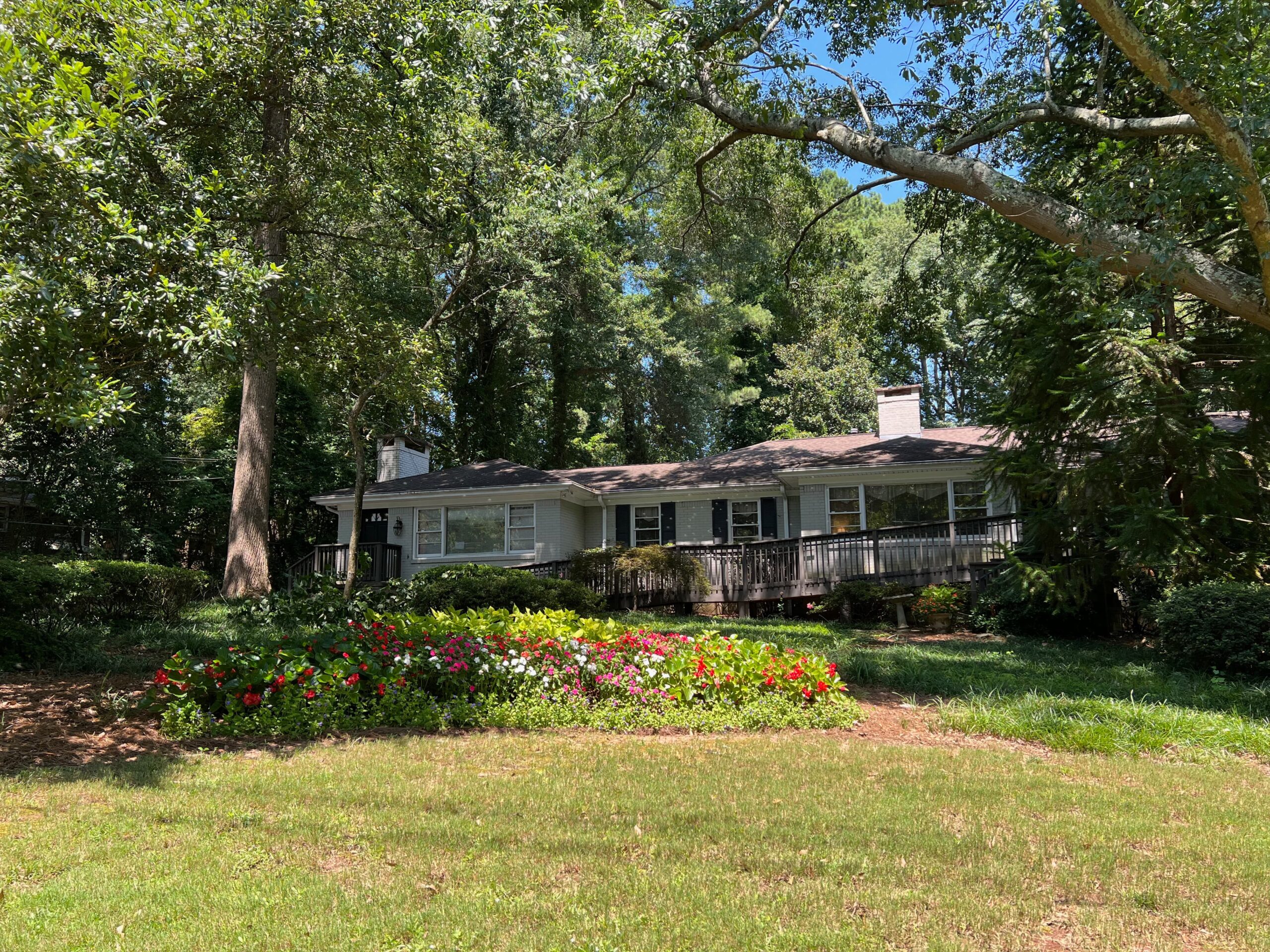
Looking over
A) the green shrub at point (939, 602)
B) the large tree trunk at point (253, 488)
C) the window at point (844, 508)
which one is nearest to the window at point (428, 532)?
the large tree trunk at point (253, 488)

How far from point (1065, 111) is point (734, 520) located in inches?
494

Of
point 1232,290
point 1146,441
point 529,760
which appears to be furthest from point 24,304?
point 1146,441

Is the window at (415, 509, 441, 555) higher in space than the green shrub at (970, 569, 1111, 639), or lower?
higher

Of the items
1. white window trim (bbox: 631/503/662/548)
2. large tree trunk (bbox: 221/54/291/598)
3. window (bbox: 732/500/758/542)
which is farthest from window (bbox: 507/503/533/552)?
large tree trunk (bbox: 221/54/291/598)

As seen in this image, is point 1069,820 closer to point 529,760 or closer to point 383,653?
point 529,760

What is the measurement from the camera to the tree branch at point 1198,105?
8000 mm

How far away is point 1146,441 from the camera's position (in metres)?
11.6

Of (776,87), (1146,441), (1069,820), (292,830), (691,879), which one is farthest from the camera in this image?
(776,87)

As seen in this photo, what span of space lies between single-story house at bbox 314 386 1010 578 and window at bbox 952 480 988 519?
0.03 metres

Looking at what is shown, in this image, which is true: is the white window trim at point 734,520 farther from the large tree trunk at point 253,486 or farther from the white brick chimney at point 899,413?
the large tree trunk at point 253,486

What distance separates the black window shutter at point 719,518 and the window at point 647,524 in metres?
1.40

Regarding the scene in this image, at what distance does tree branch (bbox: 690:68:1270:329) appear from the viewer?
29.3 ft

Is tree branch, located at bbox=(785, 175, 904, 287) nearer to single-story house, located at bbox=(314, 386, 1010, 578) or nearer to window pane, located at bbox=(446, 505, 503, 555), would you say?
single-story house, located at bbox=(314, 386, 1010, 578)

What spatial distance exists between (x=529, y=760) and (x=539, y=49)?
27.9 ft
